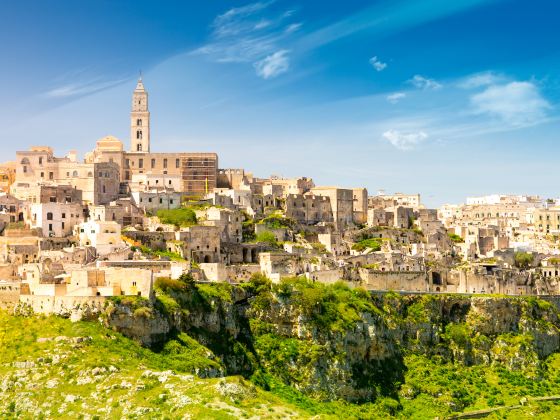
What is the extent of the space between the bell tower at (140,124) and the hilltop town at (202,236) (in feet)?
0.42

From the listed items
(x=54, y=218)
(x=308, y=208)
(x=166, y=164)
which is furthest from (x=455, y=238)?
(x=54, y=218)

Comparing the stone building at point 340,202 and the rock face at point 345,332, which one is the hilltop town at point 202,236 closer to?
the stone building at point 340,202

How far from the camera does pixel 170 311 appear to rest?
56.6m

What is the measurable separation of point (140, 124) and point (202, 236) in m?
36.6

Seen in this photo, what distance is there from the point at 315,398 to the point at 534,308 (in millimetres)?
27585

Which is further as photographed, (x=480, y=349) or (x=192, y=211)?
(x=192, y=211)

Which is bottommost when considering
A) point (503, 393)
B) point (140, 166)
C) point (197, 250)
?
point (503, 393)

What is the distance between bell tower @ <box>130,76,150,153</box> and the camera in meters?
108

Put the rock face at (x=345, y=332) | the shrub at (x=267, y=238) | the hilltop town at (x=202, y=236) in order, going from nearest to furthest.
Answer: the rock face at (x=345, y=332) → the hilltop town at (x=202, y=236) → the shrub at (x=267, y=238)

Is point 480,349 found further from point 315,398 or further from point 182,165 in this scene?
point 182,165

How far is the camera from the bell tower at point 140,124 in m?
108

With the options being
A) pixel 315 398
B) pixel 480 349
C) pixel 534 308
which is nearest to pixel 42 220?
pixel 315 398

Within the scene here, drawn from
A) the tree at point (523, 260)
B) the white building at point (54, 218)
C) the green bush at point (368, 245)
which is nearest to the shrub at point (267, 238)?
the green bush at point (368, 245)

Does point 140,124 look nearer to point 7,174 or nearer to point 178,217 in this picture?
point 7,174
